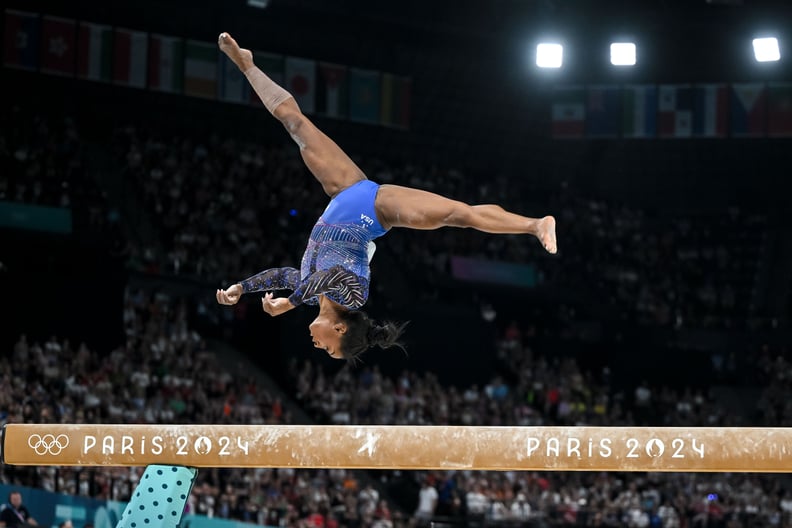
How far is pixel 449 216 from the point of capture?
252 inches

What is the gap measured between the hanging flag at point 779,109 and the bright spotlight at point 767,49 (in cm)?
570

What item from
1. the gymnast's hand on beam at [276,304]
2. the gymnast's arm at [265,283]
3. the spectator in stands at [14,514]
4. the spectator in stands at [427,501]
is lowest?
the spectator in stands at [427,501]

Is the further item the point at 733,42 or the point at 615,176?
the point at 615,176

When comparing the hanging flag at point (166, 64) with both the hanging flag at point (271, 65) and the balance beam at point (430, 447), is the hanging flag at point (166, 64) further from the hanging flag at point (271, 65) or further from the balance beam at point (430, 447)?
the balance beam at point (430, 447)

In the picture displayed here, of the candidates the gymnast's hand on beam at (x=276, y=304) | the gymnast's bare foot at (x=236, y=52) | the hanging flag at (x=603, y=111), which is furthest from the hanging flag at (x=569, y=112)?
the gymnast's hand on beam at (x=276, y=304)

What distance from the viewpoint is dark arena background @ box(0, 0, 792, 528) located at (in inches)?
659

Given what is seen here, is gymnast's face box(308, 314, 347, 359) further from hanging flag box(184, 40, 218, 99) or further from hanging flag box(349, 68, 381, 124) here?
hanging flag box(349, 68, 381, 124)

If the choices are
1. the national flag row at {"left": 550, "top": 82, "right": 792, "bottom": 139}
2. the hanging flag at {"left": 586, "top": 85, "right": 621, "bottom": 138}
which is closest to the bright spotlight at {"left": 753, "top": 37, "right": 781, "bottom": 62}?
the national flag row at {"left": 550, "top": 82, "right": 792, "bottom": 139}

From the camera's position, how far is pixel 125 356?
16969 millimetres

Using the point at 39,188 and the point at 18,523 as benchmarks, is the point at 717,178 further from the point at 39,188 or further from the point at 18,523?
the point at 18,523

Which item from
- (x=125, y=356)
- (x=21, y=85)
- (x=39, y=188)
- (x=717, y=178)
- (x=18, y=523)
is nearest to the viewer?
(x=18, y=523)

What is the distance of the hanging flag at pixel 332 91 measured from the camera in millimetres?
25203

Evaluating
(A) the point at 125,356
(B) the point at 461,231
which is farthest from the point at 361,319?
(B) the point at 461,231

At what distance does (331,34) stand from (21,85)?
268 inches
